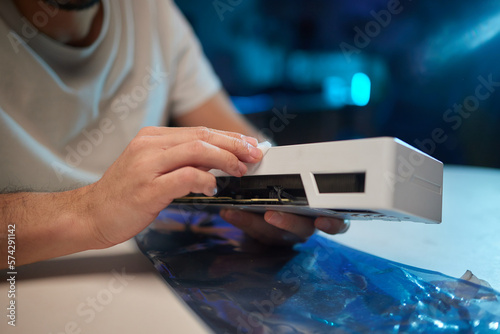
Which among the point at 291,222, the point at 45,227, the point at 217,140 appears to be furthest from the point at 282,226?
the point at 45,227

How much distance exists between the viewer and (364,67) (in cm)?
228

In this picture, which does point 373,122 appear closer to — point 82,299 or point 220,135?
point 220,135

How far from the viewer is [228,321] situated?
46cm

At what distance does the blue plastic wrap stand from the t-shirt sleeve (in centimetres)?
79

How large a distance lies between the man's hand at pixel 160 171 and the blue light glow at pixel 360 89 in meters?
1.89

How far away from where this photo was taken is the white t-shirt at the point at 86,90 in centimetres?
94

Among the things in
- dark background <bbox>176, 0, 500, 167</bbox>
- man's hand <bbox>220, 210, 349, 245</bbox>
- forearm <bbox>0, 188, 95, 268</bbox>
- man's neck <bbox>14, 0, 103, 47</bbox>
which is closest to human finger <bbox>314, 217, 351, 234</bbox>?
man's hand <bbox>220, 210, 349, 245</bbox>

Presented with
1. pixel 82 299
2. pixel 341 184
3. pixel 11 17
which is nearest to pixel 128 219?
pixel 82 299

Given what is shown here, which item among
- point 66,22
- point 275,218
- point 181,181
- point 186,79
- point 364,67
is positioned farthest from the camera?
point 364,67

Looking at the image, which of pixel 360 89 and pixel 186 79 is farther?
pixel 360 89

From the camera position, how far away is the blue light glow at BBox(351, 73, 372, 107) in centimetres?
228

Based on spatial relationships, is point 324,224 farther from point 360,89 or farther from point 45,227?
point 360,89

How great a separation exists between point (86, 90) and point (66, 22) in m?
0.18

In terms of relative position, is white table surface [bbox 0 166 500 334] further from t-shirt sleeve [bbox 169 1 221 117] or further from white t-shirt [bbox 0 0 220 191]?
t-shirt sleeve [bbox 169 1 221 117]
